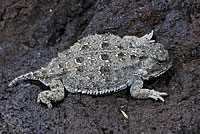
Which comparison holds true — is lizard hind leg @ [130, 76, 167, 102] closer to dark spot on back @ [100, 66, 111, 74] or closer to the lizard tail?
A: dark spot on back @ [100, 66, 111, 74]

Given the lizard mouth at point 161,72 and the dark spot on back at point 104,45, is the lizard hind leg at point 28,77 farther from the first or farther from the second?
the lizard mouth at point 161,72

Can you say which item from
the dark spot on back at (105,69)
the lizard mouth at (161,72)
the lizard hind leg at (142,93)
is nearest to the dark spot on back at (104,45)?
the dark spot on back at (105,69)

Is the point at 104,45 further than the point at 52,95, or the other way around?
the point at 104,45

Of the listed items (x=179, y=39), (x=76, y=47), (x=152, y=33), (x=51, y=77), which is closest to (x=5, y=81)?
(x=51, y=77)

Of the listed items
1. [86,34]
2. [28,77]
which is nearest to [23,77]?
[28,77]

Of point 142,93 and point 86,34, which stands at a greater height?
point 86,34

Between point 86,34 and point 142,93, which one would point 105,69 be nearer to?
point 142,93
